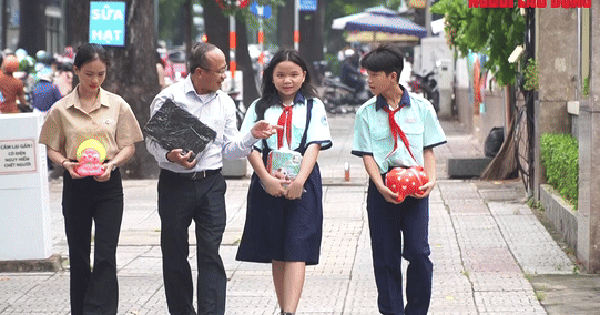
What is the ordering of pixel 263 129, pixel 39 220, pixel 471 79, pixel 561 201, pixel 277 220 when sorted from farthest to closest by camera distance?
pixel 471 79 < pixel 561 201 < pixel 39 220 < pixel 277 220 < pixel 263 129

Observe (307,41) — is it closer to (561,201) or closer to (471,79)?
(471,79)

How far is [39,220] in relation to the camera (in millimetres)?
8906

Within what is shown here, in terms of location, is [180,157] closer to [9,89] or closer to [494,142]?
[494,142]

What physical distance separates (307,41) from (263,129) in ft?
142

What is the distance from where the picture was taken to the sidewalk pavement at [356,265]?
24.9 ft

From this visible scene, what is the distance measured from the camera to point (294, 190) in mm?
6336

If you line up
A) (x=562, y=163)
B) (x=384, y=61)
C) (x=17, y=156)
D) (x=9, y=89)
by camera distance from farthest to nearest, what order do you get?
(x=9, y=89) < (x=562, y=163) < (x=17, y=156) < (x=384, y=61)

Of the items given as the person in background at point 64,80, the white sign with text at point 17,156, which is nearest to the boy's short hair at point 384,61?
the white sign with text at point 17,156

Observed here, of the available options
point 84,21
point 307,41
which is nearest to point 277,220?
point 84,21

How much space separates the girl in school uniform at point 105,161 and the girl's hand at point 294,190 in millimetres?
932

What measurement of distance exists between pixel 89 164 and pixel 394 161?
5.37 ft

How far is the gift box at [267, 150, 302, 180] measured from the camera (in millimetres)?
6320

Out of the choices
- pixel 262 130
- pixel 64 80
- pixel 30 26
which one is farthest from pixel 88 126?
pixel 30 26

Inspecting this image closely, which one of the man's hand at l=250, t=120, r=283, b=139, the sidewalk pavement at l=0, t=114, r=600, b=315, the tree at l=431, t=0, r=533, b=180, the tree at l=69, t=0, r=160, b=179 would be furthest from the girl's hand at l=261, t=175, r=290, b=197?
the tree at l=69, t=0, r=160, b=179
